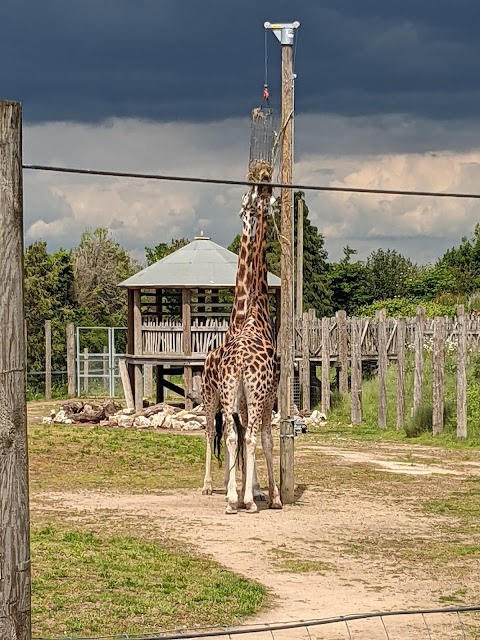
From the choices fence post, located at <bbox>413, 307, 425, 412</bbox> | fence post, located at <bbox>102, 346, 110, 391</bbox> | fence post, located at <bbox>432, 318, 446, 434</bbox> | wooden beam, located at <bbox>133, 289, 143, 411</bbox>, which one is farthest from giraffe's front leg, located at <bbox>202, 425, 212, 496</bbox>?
fence post, located at <bbox>102, 346, 110, 391</bbox>

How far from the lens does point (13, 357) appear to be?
526 cm

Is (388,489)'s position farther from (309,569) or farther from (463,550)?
(309,569)

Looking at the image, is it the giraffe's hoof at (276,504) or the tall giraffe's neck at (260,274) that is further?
the tall giraffe's neck at (260,274)

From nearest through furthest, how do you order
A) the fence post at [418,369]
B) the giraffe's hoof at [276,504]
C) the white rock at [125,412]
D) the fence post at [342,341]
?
the giraffe's hoof at [276,504], the fence post at [418,369], the white rock at [125,412], the fence post at [342,341]

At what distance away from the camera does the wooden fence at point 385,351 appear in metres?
23.7

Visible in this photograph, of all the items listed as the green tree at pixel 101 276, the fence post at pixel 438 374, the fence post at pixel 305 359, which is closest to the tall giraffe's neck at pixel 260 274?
the fence post at pixel 438 374

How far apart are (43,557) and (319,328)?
68.6 ft

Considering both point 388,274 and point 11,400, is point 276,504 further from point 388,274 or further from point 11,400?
point 388,274

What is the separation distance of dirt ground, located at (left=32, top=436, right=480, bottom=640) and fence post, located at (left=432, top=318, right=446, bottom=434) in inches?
177

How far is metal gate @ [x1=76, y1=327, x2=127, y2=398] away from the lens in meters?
37.0

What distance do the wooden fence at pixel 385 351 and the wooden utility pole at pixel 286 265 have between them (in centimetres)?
778

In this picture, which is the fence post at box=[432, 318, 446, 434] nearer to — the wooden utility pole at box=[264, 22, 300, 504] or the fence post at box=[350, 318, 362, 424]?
the fence post at box=[350, 318, 362, 424]

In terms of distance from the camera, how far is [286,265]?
51.8 ft

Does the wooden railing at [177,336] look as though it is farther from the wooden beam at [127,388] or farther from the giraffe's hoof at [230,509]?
the giraffe's hoof at [230,509]
